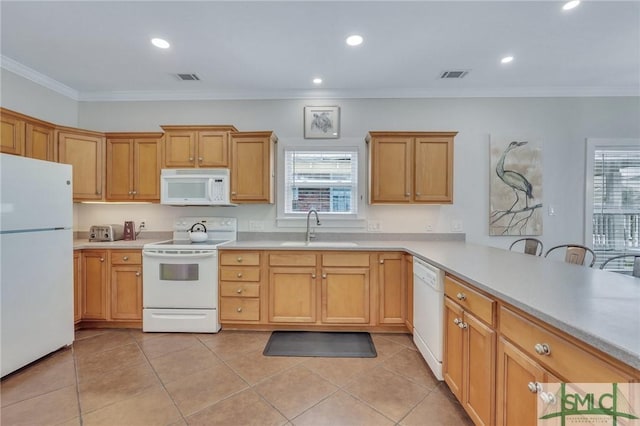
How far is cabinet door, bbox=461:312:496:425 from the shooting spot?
52.9 inches

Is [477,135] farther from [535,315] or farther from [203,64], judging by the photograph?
[203,64]

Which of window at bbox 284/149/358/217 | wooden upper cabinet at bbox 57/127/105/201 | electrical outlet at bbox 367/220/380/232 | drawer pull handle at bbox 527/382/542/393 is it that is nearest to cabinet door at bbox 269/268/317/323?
window at bbox 284/149/358/217

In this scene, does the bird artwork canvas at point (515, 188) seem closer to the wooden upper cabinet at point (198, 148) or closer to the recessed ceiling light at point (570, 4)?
the recessed ceiling light at point (570, 4)

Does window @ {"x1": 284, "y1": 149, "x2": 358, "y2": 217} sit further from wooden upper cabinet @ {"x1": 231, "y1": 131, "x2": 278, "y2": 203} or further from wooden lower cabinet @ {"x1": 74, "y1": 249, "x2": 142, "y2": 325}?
wooden lower cabinet @ {"x1": 74, "y1": 249, "x2": 142, "y2": 325}

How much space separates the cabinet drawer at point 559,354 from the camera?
0.82m

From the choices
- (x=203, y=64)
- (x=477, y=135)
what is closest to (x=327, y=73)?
(x=203, y=64)

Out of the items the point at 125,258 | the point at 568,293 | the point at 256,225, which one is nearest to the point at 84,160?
the point at 125,258

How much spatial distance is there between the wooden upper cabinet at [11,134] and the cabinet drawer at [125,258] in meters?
1.26

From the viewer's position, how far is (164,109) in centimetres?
340

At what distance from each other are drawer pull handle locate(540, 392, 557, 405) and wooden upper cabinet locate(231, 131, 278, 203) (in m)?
2.63

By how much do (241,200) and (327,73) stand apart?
1682 mm

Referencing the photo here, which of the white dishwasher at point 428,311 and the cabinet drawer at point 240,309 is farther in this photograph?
the cabinet drawer at point 240,309

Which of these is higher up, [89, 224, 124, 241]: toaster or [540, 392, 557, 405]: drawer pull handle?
[89, 224, 124, 241]: toaster

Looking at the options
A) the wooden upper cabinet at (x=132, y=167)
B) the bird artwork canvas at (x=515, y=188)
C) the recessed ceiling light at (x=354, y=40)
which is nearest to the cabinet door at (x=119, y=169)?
the wooden upper cabinet at (x=132, y=167)
